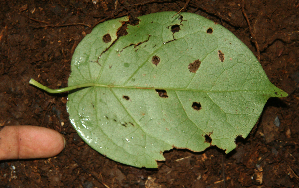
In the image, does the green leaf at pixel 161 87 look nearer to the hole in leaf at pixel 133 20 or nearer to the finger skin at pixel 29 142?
the hole in leaf at pixel 133 20

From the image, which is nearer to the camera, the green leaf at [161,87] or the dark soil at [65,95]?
the green leaf at [161,87]

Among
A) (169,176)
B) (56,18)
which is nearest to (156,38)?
(56,18)

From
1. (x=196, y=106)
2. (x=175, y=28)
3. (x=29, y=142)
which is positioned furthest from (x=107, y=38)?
(x=29, y=142)

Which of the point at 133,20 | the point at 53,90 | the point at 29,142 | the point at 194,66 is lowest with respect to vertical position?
the point at 29,142

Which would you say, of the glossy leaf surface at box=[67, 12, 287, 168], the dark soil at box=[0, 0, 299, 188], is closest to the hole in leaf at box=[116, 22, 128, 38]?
Answer: the glossy leaf surface at box=[67, 12, 287, 168]

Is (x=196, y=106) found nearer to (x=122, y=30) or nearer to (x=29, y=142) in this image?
(x=122, y=30)

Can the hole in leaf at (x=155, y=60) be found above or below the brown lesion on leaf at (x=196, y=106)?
above

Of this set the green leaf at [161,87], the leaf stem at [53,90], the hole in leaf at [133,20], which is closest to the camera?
the green leaf at [161,87]

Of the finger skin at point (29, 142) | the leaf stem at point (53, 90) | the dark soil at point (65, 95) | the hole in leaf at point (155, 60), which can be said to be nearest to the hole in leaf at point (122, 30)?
the dark soil at point (65, 95)
